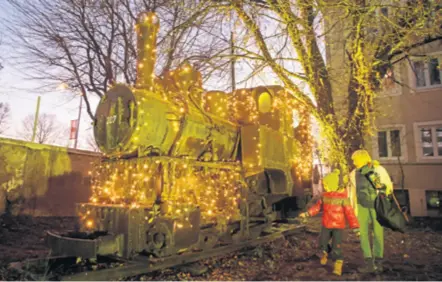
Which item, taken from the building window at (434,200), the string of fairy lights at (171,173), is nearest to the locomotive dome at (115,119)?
the string of fairy lights at (171,173)

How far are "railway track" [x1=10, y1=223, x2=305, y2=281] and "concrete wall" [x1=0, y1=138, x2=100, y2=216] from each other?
6200 mm

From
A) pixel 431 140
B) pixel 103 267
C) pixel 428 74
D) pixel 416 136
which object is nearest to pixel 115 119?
pixel 103 267

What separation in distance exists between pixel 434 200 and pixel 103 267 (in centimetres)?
1320

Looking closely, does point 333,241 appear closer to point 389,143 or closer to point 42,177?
point 42,177

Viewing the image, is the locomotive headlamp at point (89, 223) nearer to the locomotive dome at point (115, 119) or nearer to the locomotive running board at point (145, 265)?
the locomotive running board at point (145, 265)

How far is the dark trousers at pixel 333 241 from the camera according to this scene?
4.60 meters

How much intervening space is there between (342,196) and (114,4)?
12.8m

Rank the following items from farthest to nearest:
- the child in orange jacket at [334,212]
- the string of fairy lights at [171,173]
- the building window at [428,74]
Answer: the building window at [428,74]
the string of fairy lights at [171,173]
the child in orange jacket at [334,212]

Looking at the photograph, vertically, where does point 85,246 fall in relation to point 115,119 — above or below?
below

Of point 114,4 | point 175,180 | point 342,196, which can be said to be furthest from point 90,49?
point 342,196

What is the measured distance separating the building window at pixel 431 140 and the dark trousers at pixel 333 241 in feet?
34.4

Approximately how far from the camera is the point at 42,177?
35.1 feet

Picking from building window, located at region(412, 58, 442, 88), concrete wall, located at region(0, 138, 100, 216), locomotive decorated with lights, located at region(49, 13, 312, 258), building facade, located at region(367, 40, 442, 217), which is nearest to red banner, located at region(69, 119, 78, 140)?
concrete wall, located at region(0, 138, 100, 216)

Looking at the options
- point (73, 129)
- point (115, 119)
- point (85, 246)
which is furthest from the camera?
point (73, 129)
